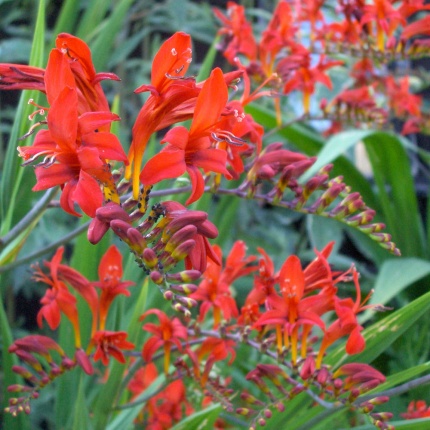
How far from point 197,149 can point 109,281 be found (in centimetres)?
26

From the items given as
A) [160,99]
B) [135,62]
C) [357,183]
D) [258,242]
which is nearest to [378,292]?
[357,183]

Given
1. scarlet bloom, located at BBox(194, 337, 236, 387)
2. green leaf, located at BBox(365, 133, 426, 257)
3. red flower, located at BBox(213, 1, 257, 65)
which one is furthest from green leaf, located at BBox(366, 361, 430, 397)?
green leaf, located at BBox(365, 133, 426, 257)

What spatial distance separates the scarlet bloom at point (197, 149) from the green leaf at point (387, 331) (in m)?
0.28

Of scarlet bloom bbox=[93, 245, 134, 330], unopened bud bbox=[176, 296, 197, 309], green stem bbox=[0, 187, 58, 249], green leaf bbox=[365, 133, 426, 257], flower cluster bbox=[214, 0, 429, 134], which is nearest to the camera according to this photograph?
unopened bud bbox=[176, 296, 197, 309]

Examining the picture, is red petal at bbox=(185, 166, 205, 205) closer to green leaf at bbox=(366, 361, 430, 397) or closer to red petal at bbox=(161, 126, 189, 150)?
red petal at bbox=(161, 126, 189, 150)

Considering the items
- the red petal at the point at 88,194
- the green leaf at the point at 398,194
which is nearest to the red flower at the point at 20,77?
the red petal at the point at 88,194

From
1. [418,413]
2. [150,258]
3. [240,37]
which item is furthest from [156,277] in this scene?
[240,37]

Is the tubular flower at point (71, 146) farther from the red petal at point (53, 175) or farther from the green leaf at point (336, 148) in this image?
the green leaf at point (336, 148)

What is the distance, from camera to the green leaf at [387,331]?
2.03ft

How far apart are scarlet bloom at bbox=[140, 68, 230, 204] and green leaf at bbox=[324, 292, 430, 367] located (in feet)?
0.93

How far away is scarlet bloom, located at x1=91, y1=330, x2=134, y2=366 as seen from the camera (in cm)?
61

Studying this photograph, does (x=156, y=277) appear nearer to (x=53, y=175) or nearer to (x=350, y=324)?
(x=53, y=175)

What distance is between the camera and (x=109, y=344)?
625 mm

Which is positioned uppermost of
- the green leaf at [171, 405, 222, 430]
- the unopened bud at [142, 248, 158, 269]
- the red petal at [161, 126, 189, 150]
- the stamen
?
the red petal at [161, 126, 189, 150]
